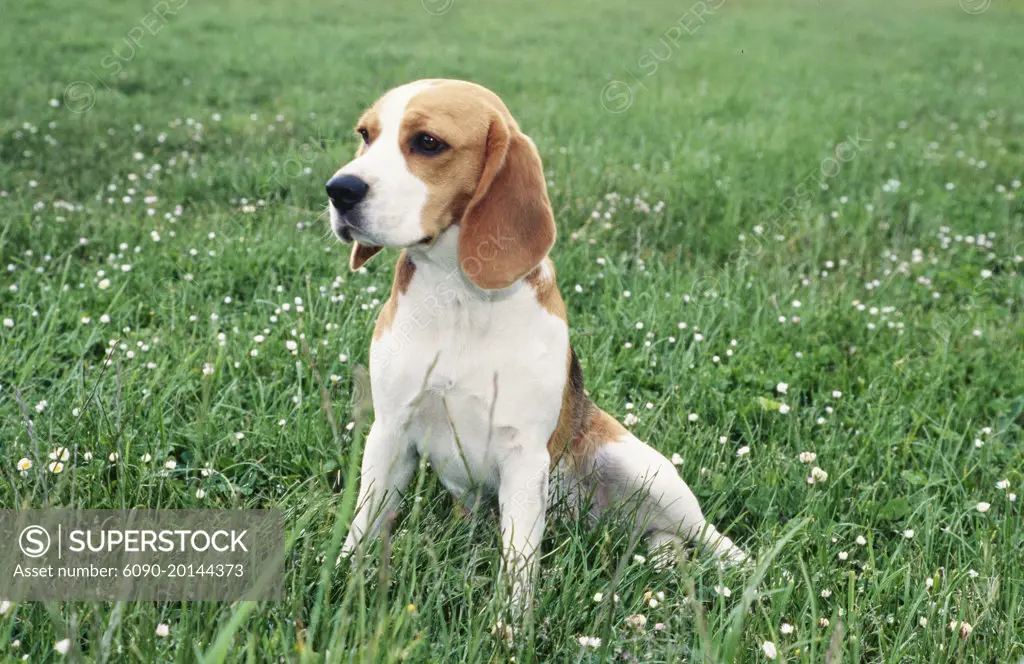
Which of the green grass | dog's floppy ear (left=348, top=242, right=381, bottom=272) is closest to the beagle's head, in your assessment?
dog's floppy ear (left=348, top=242, right=381, bottom=272)

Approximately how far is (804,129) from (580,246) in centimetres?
461

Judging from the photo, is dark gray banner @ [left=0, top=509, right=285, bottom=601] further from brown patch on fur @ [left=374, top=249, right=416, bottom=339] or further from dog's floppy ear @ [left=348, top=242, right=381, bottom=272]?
dog's floppy ear @ [left=348, top=242, right=381, bottom=272]

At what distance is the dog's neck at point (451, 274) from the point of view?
108 inches

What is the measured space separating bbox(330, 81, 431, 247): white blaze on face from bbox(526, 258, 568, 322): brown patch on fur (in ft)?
1.45

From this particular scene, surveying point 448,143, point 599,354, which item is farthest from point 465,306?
point 599,354

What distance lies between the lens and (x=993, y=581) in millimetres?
2729

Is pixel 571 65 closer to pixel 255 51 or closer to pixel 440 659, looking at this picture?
pixel 255 51

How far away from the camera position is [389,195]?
2.46 m

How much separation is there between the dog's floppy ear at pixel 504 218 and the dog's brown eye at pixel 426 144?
18 cm

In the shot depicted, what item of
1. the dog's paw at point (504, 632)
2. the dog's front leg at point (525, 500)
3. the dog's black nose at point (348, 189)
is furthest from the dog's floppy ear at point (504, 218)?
the dog's paw at point (504, 632)

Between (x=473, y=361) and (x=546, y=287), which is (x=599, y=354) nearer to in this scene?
(x=546, y=287)

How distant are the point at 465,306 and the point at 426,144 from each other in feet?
1.66

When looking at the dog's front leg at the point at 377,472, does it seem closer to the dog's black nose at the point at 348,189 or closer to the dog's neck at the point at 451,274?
the dog's neck at the point at 451,274

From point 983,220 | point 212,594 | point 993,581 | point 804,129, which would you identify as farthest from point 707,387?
point 804,129
